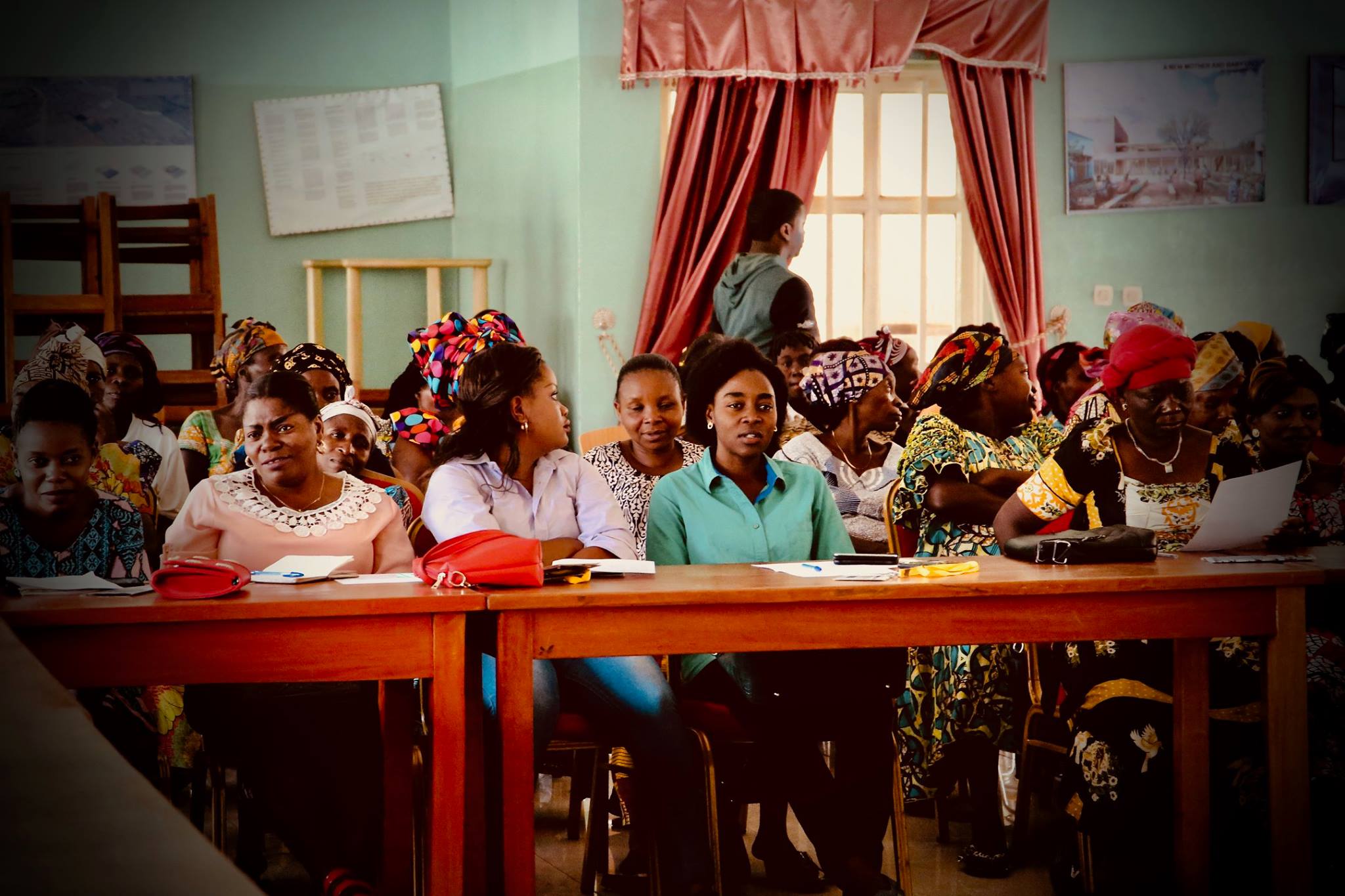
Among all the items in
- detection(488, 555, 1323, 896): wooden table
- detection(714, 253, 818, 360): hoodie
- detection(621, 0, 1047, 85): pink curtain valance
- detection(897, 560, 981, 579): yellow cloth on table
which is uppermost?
detection(621, 0, 1047, 85): pink curtain valance

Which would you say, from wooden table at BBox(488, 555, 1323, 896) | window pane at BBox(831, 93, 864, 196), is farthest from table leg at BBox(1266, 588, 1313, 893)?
window pane at BBox(831, 93, 864, 196)

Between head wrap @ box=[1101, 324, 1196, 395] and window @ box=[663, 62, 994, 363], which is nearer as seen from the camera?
head wrap @ box=[1101, 324, 1196, 395]

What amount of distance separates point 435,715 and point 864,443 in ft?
7.08

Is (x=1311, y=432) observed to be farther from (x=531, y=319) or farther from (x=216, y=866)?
(x=531, y=319)

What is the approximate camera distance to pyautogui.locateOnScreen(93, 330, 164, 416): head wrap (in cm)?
459

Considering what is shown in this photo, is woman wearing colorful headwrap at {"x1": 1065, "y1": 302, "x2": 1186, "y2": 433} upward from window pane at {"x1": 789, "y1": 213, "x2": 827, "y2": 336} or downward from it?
downward

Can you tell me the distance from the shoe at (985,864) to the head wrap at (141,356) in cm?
318

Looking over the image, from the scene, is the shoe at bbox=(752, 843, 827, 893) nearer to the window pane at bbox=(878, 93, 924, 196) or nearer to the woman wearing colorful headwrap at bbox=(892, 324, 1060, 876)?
the woman wearing colorful headwrap at bbox=(892, 324, 1060, 876)

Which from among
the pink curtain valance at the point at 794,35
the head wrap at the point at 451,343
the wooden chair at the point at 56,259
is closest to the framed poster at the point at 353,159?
the wooden chair at the point at 56,259

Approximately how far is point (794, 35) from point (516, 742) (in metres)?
5.08

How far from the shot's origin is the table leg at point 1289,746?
2592mm

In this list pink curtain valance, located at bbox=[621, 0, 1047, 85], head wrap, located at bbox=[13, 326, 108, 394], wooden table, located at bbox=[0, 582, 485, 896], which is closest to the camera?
wooden table, located at bbox=[0, 582, 485, 896]

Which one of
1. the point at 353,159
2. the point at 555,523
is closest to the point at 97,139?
the point at 353,159

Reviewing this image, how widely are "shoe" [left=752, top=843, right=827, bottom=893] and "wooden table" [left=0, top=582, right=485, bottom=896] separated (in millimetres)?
972
